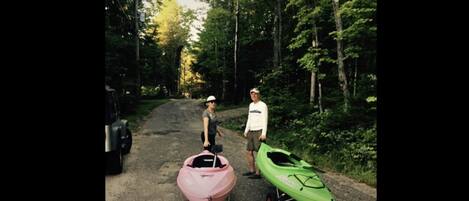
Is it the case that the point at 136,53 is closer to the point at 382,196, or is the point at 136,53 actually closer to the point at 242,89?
the point at 242,89

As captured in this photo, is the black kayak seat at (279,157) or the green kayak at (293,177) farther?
the black kayak seat at (279,157)

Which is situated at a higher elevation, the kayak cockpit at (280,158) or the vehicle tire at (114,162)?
the kayak cockpit at (280,158)

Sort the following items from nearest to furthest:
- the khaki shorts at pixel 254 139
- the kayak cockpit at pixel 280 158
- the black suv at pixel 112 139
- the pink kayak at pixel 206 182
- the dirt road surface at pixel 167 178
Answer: the pink kayak at pixel 206 182, the kayak cockpit at pixel 280 158, the dirt road surface at pixel 167 178, the black suv at pixel 112 139, the khaki shorts at pixel 254 139

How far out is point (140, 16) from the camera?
23.5 meters

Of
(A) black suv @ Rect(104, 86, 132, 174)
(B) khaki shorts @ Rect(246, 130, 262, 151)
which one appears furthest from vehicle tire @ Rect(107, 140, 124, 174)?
(B) khaki shorts @ Rect(246, 130, 262, 151)

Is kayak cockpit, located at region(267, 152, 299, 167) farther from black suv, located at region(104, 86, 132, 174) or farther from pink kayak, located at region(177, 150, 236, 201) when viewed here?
black suv, located at region(104, 86, 132, 174)

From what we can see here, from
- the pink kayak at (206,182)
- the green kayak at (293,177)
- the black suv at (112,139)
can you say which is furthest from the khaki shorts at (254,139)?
the black suv at (112,139)

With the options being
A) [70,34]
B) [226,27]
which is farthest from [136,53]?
[70,34]

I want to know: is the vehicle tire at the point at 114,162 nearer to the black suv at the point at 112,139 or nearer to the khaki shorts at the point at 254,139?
the black suv at the point at 112,139

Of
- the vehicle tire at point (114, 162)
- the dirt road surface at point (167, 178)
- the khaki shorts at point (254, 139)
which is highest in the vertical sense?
the khaki shorts at point (254, 139)

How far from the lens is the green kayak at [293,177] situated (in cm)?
471

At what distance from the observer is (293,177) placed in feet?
16.2

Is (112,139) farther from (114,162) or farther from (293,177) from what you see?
(293,177)

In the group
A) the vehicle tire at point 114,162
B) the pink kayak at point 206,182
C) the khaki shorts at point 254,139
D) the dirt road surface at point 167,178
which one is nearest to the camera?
the pink kayak at point 206,182
